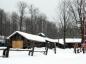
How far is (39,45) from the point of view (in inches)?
2419

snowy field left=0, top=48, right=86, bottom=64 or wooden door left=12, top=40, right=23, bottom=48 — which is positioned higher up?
snowy field left=0, top=48, right=86, bottom=64

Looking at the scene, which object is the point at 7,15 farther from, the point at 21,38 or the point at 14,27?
the point at 21,38

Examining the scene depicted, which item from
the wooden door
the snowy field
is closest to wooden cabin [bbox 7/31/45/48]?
the wooden door

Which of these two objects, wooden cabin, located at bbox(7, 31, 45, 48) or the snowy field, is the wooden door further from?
the snowy field

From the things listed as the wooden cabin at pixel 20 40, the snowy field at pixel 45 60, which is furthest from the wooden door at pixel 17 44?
the snowy field at pixel 45 60

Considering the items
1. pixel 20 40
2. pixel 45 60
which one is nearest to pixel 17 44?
pixel 20 40

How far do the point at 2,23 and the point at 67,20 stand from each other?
4147cm

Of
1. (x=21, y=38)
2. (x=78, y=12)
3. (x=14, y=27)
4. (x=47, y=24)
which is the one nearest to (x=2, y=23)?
(x=14, y=27)

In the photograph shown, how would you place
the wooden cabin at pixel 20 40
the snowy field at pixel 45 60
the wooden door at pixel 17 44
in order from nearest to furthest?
the snowy field at pixel 45 60, the wooden cabin at pixel 20 40, the wooden door at pixel 17 44

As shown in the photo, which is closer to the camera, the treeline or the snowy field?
the snowy field

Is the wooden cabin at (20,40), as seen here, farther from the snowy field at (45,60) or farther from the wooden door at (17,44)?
the snowy field at (45,60)

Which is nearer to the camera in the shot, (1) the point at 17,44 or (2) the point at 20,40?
(2) the point at 20,40

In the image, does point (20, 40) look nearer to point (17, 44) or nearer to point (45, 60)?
point (17, 44)

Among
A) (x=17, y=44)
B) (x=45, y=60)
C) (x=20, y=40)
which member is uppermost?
(x=45, y=60)
